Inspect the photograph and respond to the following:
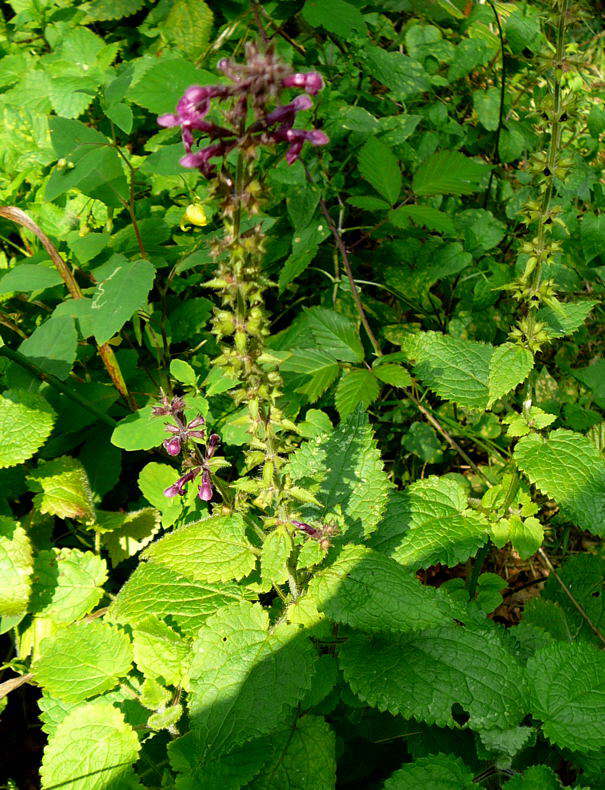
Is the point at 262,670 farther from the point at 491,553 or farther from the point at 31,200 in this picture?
the point at 31,200

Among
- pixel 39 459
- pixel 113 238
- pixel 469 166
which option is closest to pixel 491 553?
pixel 469 166

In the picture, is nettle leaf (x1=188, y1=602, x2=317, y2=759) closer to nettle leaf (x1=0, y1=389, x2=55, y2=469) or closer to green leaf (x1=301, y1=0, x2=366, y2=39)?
nettle leaf (x1=0, y1=389, x2=55, y2=469)

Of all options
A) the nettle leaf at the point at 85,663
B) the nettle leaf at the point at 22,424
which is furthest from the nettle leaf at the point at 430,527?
the nettle leaf at the point at 22,424

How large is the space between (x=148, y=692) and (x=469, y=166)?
296cm

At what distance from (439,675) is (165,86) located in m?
2.95

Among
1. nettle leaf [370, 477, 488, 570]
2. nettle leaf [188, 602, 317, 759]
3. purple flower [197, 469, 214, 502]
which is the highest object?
purple flower [197, 469, 214, 502]

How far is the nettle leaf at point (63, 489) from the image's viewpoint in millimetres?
2664

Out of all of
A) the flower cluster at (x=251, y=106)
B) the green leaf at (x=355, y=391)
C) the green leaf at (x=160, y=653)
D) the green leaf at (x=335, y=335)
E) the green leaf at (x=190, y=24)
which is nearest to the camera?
the flower cluster at (x=251, y=106)

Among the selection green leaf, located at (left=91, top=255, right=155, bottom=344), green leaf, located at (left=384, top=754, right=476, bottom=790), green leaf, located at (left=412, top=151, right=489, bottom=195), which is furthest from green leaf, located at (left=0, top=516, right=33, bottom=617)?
green leaf, located at (left=412, top=151, right=489, bottom=195)

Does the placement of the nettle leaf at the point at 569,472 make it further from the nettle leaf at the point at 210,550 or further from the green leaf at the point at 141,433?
the green leaf at the point at 141,433

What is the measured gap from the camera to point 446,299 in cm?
384

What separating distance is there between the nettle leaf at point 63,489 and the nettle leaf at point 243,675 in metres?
1.01

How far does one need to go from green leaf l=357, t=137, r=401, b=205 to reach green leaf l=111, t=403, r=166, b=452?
1.73 metres

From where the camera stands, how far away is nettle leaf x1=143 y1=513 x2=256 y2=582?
203 cm
